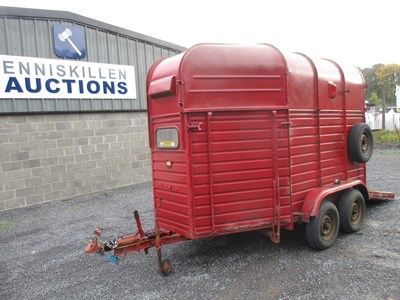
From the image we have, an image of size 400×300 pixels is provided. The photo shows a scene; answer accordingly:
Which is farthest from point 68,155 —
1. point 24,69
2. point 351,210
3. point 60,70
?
point 351,210

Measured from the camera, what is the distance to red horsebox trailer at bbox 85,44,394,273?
4609mm

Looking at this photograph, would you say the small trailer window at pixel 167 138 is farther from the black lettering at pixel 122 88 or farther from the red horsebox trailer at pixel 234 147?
the black lettering at pixel 122 88

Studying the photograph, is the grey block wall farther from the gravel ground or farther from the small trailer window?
the small trailer window

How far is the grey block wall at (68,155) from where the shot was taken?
8.83 m

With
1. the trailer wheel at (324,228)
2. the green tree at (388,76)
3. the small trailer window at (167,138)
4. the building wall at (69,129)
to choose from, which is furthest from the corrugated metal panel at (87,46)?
the green tree at (388,76)

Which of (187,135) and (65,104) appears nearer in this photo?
(187,135)

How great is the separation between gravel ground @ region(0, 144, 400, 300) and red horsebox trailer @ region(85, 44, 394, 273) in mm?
371

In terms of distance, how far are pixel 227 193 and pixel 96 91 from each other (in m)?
7.01

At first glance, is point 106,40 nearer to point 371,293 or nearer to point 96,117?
point 96,117

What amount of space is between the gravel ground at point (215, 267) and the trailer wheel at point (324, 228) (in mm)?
131

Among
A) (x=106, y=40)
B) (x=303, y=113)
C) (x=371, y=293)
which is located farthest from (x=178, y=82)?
(x=106, y=40)

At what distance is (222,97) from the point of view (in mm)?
4680

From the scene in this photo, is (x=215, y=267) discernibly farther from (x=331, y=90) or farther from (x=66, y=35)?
(x=66, y=35)

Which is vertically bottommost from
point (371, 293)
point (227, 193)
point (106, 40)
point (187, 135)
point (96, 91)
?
point (371, 293)
